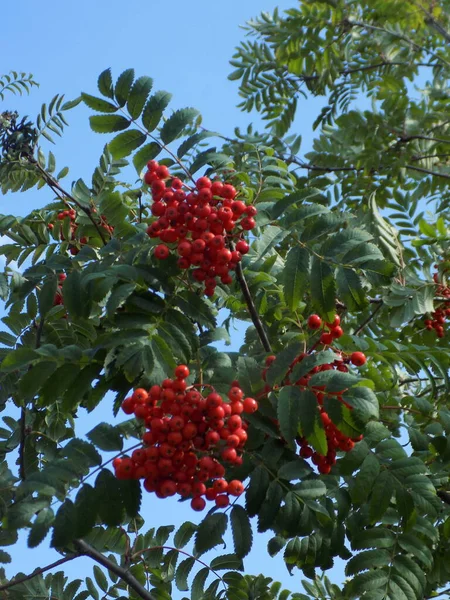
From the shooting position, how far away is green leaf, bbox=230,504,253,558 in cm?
243

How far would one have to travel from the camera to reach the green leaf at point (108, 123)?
2.77 metres

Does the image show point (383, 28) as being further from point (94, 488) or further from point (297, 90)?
point (94, 488)

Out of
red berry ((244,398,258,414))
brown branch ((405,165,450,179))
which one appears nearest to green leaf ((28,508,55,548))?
red berry ((244,398,258,414))

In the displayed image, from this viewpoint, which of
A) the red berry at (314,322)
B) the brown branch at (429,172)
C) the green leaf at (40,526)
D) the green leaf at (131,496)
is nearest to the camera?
the green leaf at (40,526)

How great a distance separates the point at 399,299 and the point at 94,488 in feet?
5.78

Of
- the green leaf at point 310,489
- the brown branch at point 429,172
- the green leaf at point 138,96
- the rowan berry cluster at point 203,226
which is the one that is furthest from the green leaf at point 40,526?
the brown branch at point 429,172

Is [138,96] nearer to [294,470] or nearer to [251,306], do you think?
[251,306]

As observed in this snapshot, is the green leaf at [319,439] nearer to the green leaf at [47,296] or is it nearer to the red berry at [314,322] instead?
the red berry at [314,322]

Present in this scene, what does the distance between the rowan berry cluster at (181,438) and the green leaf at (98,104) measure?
3.62 feet

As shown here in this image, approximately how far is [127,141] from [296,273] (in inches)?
32.8

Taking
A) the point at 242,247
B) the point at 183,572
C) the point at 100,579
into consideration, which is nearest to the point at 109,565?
the point at 183,572

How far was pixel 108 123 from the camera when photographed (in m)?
2.78

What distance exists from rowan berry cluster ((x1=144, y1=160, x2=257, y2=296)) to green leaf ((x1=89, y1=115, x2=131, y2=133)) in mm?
345

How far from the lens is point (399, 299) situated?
3.39m
